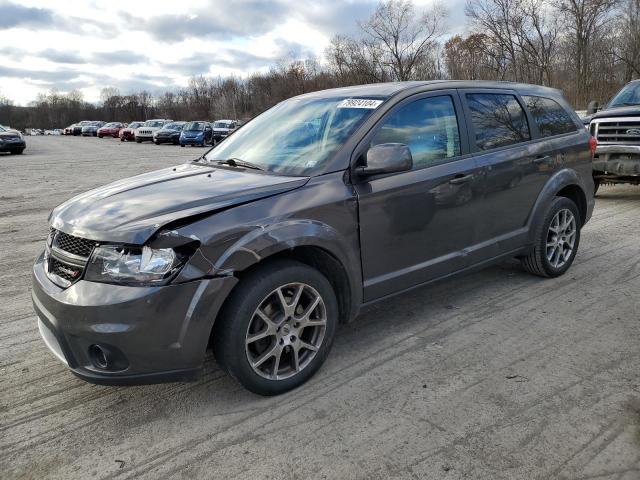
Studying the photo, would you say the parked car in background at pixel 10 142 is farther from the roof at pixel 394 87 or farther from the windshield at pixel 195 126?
the roof at pixel 394 87

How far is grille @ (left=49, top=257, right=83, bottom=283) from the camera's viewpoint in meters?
2.71

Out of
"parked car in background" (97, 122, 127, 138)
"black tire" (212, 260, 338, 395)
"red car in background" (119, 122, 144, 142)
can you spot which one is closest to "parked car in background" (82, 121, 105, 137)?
"parked car in background" (97, 122, 127, 138)

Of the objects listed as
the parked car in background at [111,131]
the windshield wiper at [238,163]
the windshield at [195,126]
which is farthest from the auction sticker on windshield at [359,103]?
the parked car in background at [111,131]

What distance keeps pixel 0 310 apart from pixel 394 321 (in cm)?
334

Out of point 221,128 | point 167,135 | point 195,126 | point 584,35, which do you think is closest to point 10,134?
point 195,126

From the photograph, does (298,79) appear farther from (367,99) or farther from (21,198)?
(367,99)

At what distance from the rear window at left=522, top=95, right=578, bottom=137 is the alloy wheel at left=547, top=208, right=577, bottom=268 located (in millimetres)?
764

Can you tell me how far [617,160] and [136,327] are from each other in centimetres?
817

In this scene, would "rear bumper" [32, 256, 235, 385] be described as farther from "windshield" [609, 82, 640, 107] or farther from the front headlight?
"windshield" [609, 82, 640, 107]

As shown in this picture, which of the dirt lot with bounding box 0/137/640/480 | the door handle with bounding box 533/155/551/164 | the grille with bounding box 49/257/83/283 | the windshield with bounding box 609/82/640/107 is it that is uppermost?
the windshield with bounding box 609/82/640/107

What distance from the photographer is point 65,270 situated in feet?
9.21

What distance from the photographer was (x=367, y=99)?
3646 millimetres

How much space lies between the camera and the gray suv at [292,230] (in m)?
2.58

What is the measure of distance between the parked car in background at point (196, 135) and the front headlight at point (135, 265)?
31.3 meters
